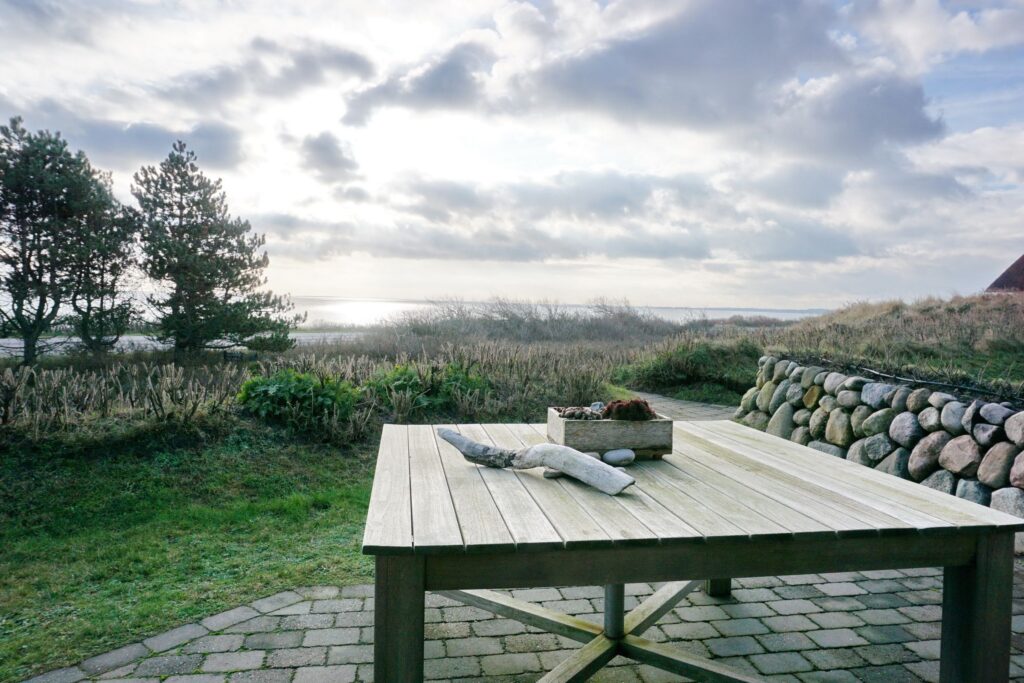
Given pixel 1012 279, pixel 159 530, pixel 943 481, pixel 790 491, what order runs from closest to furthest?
pixel 790 491 → pixel 159 530 → pixel 943 481 → pixel 1012 279

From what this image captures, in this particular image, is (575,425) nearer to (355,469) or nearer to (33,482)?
(355,469)

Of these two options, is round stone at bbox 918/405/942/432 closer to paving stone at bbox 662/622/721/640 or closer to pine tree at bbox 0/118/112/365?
paving stone at bbox 662/622/721/640

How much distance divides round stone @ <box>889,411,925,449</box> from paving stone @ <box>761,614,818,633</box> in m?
2.30

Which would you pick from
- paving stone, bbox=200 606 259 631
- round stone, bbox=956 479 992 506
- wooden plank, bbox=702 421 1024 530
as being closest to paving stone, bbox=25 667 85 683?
paving stone, bbox=200 606 259 631

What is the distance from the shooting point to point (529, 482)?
6.61 ft

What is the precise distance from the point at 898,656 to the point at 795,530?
1437 millimetres

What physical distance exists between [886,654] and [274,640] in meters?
2.38

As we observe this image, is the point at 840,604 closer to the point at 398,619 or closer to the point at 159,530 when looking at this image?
the point at 398,619

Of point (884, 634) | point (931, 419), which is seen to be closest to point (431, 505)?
point (884, 634)

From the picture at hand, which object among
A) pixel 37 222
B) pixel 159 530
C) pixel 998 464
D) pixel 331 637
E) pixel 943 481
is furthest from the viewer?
pixel 37 222

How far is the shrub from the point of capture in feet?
18.8

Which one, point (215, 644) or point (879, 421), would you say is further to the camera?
point (879, 421)

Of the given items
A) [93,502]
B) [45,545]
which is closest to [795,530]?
[45,545]

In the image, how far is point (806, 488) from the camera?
6.54 ft
